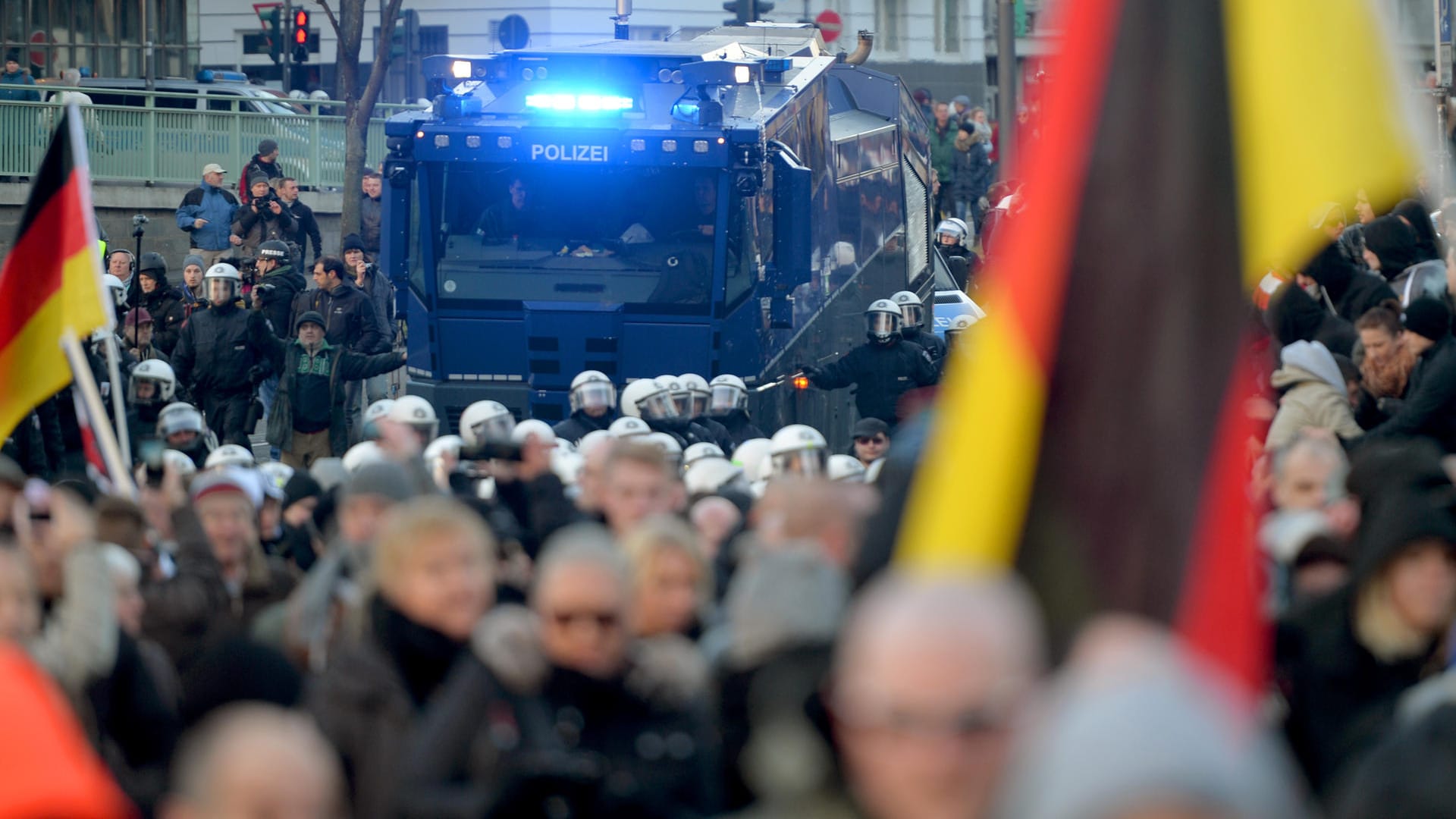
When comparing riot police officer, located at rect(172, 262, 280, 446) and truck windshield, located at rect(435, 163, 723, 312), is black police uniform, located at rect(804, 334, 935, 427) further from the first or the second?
riot police officer, located at rect(172, 262, 280, 446)

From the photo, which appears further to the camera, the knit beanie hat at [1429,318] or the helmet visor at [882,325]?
the helmet visor at [882,325]

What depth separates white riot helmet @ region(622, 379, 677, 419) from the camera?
15047 mm

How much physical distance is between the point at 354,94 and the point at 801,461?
21711 mm

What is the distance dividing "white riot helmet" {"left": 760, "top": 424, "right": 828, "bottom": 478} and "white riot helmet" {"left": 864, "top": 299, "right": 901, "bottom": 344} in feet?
17.2

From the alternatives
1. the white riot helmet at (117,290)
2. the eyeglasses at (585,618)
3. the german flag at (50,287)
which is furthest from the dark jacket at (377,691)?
the white riot helmet at (117,290)

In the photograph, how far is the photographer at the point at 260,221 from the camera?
23.3 meters

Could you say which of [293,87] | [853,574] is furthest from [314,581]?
[293,87]

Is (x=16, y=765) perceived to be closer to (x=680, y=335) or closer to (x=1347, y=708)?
(x=1347, y=708)

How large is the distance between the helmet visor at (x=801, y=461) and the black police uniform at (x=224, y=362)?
6.70 meters

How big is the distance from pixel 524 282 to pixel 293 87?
25.9 meters

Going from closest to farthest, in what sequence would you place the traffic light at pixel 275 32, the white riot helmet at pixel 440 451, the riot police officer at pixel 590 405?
the white riot helmet at pixel 440 451 < the riot police officer at pixel 590 405 < the traffic light at pixel 275 32

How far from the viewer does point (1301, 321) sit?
1327cm

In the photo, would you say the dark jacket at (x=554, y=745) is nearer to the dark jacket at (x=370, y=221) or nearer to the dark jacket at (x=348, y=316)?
the dark jacket at (x=348, y=316)

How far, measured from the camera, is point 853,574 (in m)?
5.73
